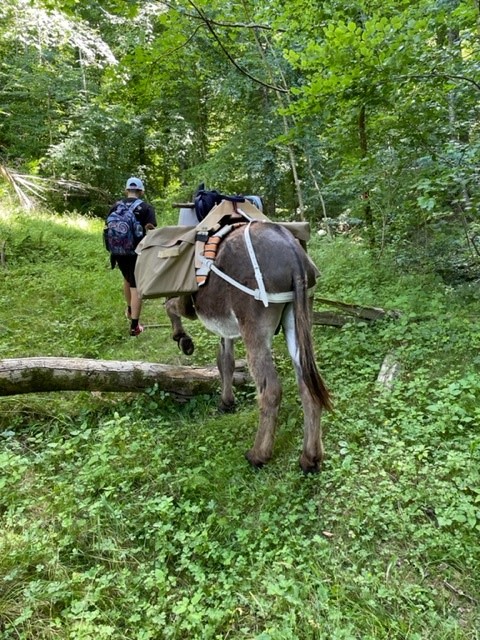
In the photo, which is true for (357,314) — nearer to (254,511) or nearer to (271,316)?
(271,316)

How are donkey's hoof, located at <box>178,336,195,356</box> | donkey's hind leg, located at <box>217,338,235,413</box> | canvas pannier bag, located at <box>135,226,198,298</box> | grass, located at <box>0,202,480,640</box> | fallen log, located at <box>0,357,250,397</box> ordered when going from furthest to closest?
donkey's hoof, located at <box>178,336,195,356</box> → donkey's hind leg, located at <box>217,338,235,413</box> → fallen log, located at <box>0,357,250,397</box> → canvas pannier bag, located at <box>135,226,198,298</box> → grass, located at <box>0,202,480,640</box>

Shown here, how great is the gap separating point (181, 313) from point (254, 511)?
1970 mm

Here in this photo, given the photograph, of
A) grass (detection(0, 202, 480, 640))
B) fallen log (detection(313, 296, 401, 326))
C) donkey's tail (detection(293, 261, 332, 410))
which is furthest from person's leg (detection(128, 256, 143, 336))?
donkey's tail (detection(293, 261, 332, 410))

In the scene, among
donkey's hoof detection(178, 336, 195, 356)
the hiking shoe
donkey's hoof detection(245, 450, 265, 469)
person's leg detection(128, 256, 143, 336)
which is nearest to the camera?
donkey's hoof detection(245, 450, 265, 469)

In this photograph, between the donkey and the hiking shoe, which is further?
the hiking shoe

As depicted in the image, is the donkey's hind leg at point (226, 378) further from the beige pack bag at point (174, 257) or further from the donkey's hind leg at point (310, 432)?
the donkey's hind leg at point (310, 432)

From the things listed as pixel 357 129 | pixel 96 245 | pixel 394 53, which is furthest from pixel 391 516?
pixel 96 245

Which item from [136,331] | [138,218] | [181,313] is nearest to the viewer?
[181,313]

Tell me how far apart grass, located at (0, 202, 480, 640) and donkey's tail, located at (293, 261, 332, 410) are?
44cm

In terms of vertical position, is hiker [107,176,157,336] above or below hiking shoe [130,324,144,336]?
above

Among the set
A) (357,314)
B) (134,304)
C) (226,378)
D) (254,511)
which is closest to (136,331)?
(134,304)

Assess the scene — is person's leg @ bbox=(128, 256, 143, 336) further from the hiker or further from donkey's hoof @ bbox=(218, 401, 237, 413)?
donkey's hoof @ bbox=(218, 401, 237, 413)

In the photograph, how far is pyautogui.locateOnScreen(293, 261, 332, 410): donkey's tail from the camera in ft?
Answer: 9.02

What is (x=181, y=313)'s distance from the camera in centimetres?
392
